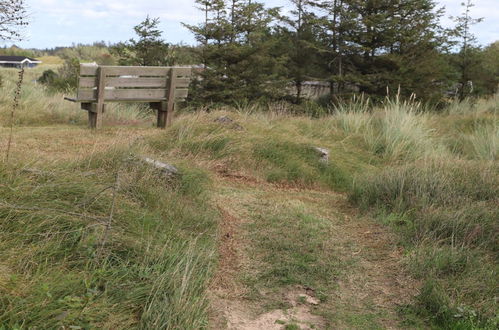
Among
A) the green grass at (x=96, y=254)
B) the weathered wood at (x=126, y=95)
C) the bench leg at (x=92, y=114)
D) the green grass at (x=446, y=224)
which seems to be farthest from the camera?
the bench leg at (x=92, y=114)

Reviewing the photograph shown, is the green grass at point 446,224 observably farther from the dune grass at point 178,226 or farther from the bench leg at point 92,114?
the bench leg at point 92,114

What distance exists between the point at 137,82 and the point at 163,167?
15.5ft

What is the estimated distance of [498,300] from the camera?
13.4ft

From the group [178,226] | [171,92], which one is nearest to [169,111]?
[171,92]

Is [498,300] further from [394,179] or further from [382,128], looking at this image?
[382,128]

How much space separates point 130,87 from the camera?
10.1 meters

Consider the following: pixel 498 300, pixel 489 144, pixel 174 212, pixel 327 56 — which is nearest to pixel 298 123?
pixel 489 144

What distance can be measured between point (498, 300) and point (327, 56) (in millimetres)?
19719

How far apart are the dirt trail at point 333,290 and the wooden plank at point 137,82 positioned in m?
4.40

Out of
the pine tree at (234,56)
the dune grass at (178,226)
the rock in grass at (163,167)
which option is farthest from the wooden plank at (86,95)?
the pine tree at (234,56)

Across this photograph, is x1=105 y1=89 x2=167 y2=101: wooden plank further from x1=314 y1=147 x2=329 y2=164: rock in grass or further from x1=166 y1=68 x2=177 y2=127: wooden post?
x1=314 y1=147 x2=329 y2=164: rock in grass

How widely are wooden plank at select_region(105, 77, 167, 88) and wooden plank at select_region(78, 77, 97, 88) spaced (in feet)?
0.71

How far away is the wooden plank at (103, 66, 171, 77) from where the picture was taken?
31.7ft

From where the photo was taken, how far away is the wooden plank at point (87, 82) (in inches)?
370
